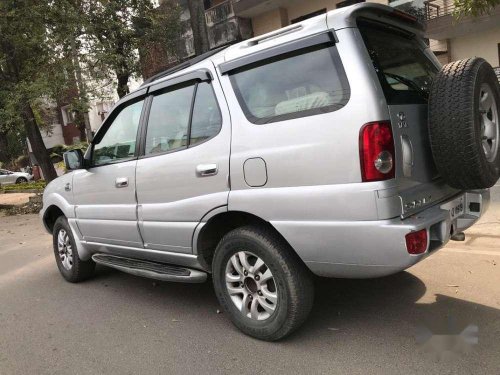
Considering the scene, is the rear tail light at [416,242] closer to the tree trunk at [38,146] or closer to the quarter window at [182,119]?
the quarter window at [182,119]

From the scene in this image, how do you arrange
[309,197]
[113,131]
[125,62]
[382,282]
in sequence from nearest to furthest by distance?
[309,197], [382,282], [113,131], [125,62]

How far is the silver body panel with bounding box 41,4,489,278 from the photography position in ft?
8.93

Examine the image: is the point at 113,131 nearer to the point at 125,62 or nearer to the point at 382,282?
the point at 382,282

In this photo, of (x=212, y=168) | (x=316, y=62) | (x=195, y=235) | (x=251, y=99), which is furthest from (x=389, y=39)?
(x=195, y=235)

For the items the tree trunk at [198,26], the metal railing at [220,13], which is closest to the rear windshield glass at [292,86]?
the tree trunk at [198,26]

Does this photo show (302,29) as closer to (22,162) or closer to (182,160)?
(182,160)

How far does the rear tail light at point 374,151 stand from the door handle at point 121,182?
7.33ft

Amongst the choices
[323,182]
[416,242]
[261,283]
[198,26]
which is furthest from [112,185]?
[198,26]

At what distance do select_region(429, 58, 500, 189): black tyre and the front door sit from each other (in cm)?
244

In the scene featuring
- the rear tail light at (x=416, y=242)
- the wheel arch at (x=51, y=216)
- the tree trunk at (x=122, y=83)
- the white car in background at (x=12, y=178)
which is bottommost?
the rear tail light at (x=416, y=242)

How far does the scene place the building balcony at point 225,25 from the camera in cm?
1953

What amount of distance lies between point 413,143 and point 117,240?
2811 mm

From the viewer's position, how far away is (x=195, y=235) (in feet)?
11.8

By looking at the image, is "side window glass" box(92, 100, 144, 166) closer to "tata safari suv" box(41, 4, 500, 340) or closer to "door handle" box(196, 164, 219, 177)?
"tata safari suv" box(41, 4, 500, 340)
